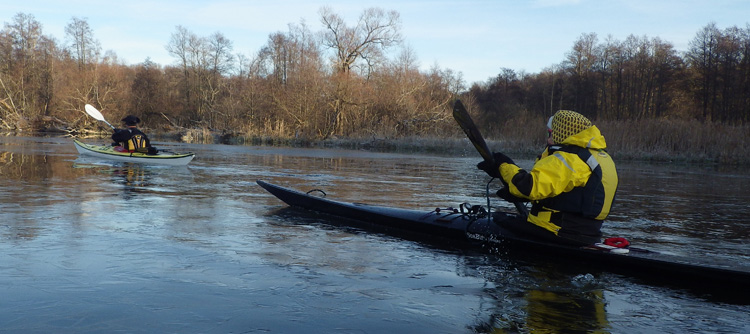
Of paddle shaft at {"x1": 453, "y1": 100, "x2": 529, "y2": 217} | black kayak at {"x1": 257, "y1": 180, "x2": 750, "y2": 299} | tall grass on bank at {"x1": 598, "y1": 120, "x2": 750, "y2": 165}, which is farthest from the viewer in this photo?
tall grass on bank at {"x1": 598, "y1": 120, "x2": 750, "y2": 165}

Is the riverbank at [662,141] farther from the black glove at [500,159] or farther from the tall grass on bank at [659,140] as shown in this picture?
the black glove at [500,159]

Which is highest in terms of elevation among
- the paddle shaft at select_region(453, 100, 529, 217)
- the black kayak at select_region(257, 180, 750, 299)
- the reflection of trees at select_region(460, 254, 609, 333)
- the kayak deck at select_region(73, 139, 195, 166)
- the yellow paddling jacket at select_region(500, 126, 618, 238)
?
the paddle shaft at select_region(453, 100, 529, 217)

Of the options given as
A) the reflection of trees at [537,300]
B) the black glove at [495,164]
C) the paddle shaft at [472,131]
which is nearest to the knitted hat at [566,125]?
the black glove at [495,164]

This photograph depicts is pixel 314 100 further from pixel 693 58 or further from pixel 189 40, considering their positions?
pixel 693 58

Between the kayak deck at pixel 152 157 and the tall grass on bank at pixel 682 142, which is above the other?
the tall grass on bank at pixel 682 142

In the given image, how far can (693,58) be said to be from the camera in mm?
34656

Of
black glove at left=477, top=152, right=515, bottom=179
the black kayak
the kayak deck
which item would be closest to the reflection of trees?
the black kayak

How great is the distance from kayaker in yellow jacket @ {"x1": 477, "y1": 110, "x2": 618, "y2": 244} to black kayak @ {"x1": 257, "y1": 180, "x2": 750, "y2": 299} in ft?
0.60

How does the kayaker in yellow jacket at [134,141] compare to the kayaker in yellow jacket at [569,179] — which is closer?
the kayaker in yellow jacket at [569,179]

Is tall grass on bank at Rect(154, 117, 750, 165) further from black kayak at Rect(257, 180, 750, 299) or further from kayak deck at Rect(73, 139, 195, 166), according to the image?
black kayak at Rect(257, 180, 750, 299)

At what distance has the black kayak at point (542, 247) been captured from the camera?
13.1 ft

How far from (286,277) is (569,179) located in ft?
6.78

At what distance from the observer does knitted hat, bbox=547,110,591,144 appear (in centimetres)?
414

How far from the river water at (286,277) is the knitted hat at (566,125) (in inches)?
41.2
